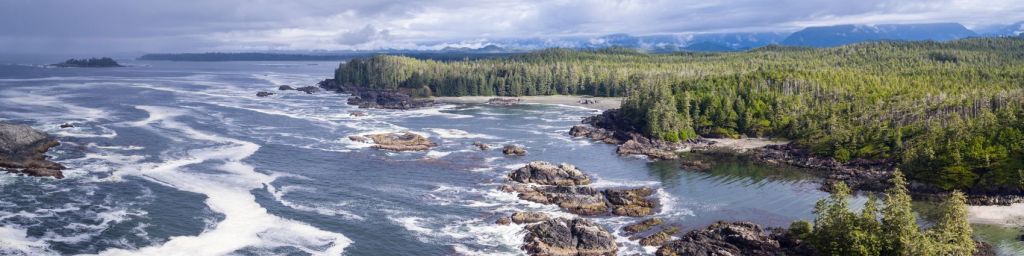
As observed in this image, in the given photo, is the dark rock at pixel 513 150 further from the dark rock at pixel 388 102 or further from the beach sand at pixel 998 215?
the dark rock at pixel 388 102

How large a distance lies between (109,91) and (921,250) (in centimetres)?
18740

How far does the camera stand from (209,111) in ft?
465

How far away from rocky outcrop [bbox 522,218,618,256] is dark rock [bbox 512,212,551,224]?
341 centimetres

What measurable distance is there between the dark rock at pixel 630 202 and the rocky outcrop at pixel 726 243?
829 cm

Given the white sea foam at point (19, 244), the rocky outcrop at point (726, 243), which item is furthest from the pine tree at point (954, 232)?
the white sea foam at point (19, 244)

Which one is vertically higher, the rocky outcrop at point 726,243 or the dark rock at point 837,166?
the dark rock at point 837,166

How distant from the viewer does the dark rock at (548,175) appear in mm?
77312

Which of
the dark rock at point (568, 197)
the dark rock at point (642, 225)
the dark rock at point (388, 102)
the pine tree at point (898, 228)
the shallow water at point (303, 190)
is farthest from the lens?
the dark rock at point (388, 102)

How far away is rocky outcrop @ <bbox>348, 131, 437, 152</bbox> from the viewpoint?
9894 cm

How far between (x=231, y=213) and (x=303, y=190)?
9977 millimetres

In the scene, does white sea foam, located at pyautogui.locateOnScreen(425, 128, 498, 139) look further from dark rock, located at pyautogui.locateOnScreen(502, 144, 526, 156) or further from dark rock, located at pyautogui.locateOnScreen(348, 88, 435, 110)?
dark rock, located at pyautogui.locateOnScreen(348, 88, 435, 110)

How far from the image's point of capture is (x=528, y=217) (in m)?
61.4

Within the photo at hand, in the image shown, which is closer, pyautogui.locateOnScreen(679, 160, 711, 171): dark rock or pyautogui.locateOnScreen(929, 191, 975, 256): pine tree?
pyautogui.locateOnScreen(929, 191, 975, 256): pine tree

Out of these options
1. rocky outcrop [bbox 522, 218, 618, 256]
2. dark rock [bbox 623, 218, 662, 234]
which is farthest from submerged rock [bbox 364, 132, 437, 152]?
rocky outcrop [bbox 522, 218, 618, 256]
